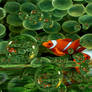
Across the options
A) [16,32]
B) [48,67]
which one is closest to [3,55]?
[16,32]

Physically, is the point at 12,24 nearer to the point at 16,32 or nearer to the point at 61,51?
the point at 16,32

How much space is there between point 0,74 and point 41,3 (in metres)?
0.17

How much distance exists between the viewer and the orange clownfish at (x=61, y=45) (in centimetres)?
41

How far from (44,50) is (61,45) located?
5 centimetres

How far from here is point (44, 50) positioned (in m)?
0.43

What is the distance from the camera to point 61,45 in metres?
0.44

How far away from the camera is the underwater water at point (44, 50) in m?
0.27

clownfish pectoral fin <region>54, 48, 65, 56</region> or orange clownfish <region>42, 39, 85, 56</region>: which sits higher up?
orange clownfish <region>42, 39, 85, 56</region>

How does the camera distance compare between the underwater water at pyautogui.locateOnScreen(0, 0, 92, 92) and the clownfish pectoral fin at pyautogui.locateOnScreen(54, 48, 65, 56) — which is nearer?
the underwater water at pyautogui.locateOnScreen(0, 0, 92, 92)

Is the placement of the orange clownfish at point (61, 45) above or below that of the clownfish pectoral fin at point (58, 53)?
above

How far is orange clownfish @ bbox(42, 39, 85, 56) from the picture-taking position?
1.33 feet

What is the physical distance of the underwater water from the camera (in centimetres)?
27

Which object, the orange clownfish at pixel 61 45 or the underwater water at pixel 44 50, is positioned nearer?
the underwater water at pixel 44 50

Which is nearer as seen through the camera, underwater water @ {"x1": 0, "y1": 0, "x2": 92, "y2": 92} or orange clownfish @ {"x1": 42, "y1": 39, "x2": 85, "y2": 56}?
underwater water @ {"x1": 0, "y1": 0, "x2": 92, "y2": 92}
